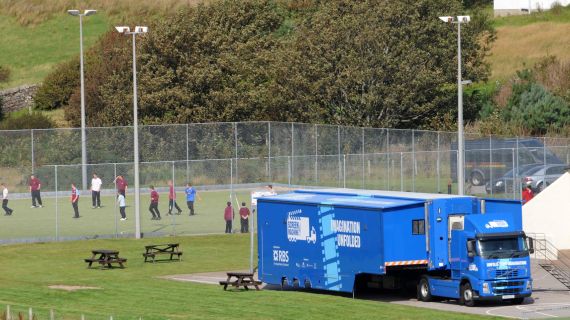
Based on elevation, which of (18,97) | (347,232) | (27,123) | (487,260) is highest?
(18,97)

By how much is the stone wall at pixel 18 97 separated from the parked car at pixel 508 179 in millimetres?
46780

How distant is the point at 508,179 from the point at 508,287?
27.0 meters

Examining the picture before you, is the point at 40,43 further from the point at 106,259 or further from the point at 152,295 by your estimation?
the point at 152,295

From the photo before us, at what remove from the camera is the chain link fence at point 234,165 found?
62.9 m

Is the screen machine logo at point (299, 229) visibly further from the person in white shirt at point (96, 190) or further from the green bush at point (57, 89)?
the green bush at point (57, 89)

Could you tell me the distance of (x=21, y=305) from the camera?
123ft

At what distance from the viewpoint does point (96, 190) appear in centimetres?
6256

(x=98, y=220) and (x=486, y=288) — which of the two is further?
(x=98, y=220)

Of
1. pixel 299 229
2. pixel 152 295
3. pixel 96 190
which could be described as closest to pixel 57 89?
pixel 96 190

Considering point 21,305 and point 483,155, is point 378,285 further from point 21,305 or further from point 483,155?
point 483,155

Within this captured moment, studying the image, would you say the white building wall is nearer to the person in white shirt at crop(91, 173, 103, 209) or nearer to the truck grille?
the truck grille

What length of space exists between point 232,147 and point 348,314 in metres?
37.5

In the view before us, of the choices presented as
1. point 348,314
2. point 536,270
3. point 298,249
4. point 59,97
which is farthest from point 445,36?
point 348,314

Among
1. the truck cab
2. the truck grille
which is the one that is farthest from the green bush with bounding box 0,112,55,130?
the truck grille
